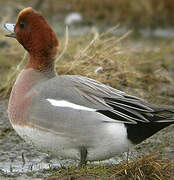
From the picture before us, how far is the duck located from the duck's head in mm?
193

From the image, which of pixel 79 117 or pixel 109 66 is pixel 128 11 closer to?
pixel 109 66

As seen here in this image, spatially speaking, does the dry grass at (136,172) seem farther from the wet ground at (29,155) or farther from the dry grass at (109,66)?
the dry grass at (109,66)

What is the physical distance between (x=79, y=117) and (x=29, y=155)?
3.54 ft

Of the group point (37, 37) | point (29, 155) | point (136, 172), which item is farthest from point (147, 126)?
point (29, 155)

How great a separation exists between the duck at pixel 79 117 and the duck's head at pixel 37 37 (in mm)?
193

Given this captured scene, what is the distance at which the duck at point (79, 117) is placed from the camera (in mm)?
3707

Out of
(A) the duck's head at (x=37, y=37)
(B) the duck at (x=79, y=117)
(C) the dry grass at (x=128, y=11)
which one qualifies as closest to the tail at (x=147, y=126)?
(B) the duck at (x=79, y=117)

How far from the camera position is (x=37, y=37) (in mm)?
4070

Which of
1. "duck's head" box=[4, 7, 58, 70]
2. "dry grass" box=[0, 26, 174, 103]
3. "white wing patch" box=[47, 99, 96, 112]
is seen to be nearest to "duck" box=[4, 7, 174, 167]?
"white wing patch" box=[47, 99, 96, 112]

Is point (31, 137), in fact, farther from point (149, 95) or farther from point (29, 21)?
point (149, 95)

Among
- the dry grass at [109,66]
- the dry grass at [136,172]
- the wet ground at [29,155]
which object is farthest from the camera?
the dry grass at [109,66]

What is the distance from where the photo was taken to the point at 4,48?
7328mm

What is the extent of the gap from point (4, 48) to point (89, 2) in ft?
11.8

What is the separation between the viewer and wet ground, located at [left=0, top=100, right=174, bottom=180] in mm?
4004
